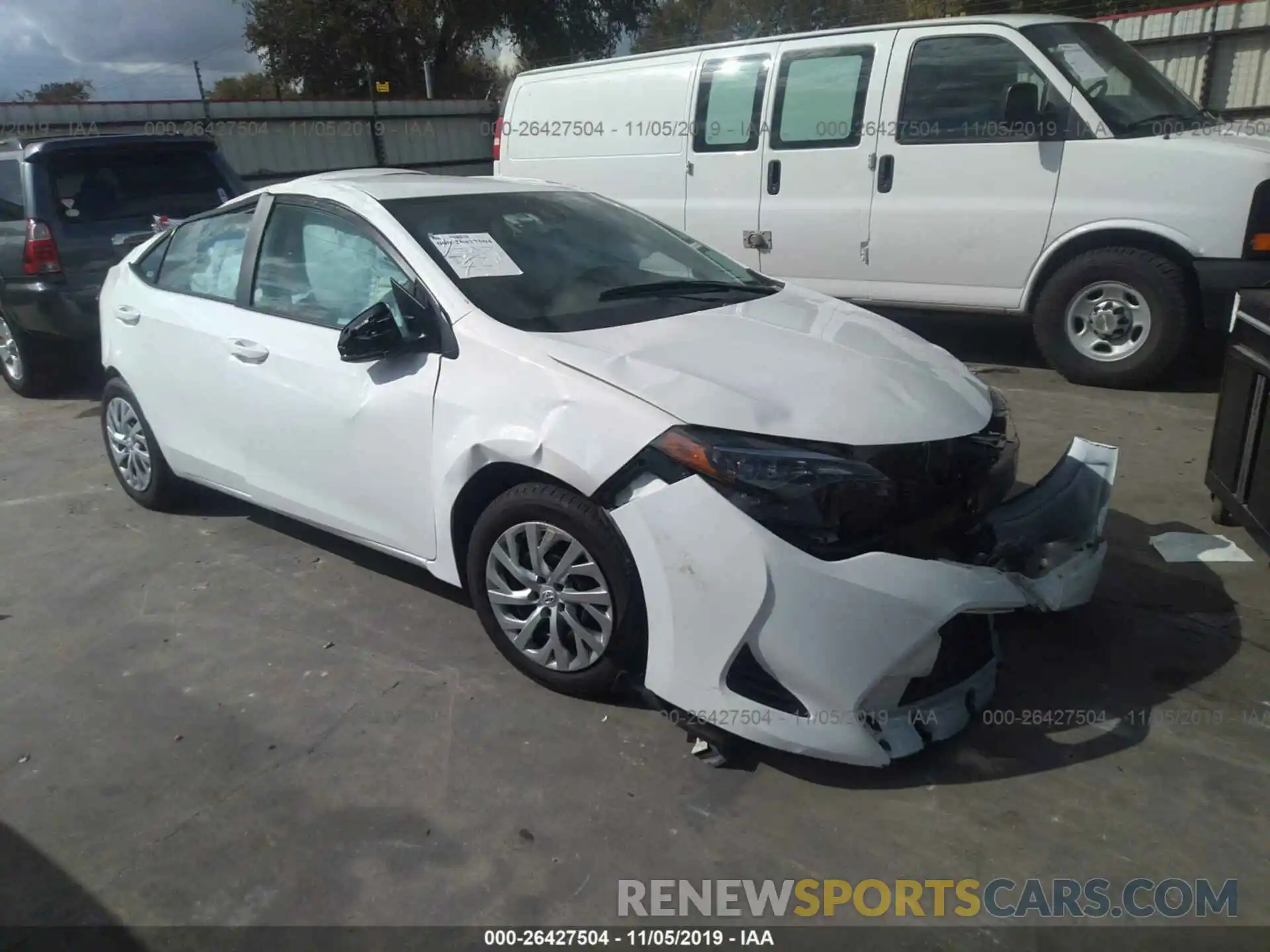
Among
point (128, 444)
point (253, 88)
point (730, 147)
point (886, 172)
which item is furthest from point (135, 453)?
point (253, 88)

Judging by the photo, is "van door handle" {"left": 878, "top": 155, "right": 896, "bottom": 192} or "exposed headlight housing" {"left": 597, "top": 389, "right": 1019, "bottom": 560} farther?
"van door handle" {"left": 878, "top": 155, "right": 896, "bottom": 192}

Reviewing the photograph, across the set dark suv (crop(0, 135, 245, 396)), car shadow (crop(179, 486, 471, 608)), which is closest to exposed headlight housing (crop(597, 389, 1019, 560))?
car shadow (crop(179, 486, 471, 608))

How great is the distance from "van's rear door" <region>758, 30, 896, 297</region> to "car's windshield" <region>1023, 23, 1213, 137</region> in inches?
40.7

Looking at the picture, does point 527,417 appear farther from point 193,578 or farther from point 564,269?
point 193,578

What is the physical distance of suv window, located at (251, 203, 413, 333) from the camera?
359 centimetres

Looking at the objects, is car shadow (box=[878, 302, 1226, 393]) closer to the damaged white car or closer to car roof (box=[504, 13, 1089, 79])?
car roof (box=[504, 13, 1089, 79])

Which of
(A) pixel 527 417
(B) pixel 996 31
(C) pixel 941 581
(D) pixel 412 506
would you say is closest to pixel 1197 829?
(C) pixel 941 581

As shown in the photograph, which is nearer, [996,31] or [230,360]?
[230,360]

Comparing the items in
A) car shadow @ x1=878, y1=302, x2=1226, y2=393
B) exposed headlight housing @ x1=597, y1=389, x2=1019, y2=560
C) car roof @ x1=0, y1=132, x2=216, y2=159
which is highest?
car roof @ x1=0, y1=132, x2=216, y2=159

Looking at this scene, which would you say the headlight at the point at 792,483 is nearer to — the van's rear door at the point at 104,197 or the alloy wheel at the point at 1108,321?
the alloy wheel at the point at 1108,321

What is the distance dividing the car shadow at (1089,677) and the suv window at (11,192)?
677cm

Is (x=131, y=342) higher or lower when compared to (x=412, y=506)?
higher

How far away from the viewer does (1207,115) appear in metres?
6.44

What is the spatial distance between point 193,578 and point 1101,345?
522cm
